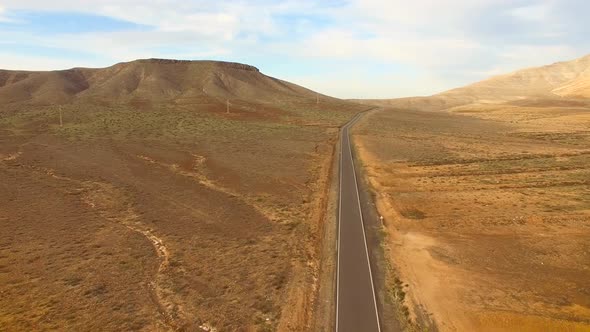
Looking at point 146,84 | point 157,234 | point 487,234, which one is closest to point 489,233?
point 487,234

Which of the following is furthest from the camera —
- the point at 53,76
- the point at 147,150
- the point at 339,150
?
the point at 53,76

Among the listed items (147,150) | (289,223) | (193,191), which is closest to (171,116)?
(147,150)

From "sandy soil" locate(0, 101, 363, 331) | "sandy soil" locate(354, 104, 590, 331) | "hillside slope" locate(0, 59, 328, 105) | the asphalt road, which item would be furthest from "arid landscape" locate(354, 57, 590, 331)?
"hillside slope" locate(0, 59, 328, 105)

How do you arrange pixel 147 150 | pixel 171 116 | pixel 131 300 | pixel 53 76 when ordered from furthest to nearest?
pixel 53 76, pixel 171 116, pixel 147 150, pixel 131 300

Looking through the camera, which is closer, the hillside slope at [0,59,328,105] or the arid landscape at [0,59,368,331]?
the arid landscape at [0,59,368,331]

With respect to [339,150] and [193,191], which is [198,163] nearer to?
[193,191]

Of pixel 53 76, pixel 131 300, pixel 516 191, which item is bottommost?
pixel 131 300

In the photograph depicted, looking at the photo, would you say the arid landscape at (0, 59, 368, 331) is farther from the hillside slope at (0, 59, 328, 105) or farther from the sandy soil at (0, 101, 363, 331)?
the hillside slope at (0, 59, 328, 105)

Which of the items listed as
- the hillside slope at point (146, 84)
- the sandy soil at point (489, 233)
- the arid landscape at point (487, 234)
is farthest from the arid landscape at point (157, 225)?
the hillside slope at point (146, 84)
